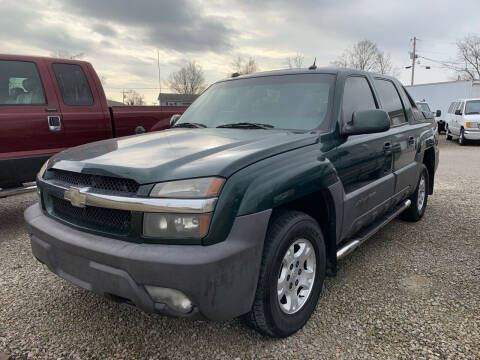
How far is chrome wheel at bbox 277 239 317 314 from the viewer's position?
224 cm

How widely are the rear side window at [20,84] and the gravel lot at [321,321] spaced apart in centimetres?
186

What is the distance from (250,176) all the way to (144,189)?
55cm

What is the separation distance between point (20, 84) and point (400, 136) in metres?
4.43

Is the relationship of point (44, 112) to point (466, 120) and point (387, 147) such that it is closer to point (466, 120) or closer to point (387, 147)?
point (387, 147)

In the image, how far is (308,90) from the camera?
9.79ft

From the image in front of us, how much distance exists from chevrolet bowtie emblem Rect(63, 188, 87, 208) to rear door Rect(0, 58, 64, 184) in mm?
2646

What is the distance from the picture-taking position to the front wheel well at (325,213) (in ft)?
8.17

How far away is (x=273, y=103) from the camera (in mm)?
3057

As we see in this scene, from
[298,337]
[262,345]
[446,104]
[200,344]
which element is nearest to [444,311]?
[298,337]

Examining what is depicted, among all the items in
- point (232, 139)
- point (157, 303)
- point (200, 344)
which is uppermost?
point (232, 139)

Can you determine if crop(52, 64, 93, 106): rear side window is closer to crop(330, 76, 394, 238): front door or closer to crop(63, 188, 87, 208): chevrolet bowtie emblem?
crop(63, 188, 87, 208): chevrolet bowtie emblem

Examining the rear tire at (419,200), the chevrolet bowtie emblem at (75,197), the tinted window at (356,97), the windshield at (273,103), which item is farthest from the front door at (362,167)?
the chevrolet bowtie emblem at (75,197)

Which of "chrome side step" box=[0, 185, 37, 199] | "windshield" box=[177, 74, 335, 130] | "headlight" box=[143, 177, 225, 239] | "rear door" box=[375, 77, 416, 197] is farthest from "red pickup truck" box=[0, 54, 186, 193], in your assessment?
"rear door" box=[375, 77, 416, 197]

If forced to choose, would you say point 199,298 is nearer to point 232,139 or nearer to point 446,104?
point 232,139
